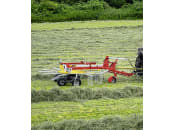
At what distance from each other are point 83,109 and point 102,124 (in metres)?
0.36

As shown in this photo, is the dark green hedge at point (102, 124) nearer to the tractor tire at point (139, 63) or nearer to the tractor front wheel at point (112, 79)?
the tractor front wheel at point (112, 79)

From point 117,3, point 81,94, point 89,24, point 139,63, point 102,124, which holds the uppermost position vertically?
point 117,3

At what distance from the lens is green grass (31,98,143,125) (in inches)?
191

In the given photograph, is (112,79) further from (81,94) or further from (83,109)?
(83,109)

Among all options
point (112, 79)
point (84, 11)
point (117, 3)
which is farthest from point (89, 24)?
point (112, 79)

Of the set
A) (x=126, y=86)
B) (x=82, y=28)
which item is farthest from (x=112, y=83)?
(x=82, y=28)

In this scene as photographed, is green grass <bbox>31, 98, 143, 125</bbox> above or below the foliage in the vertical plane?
below

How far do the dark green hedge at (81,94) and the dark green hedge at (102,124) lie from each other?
0.33 meters

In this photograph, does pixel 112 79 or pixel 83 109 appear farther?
pixel 112 79

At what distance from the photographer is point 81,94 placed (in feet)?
16.3

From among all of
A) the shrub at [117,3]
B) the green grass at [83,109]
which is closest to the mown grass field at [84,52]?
the green grass at [83,109]

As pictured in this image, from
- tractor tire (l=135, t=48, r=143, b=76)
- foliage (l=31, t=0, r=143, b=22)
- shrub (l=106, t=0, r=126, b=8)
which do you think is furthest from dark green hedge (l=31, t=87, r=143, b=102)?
shrub (l=106, t=0, r=126, b=8)

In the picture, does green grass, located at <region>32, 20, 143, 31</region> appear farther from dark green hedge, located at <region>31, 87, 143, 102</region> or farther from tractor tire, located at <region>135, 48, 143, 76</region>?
dark green hedge, located at <region>31, 87, 143, 102</region>

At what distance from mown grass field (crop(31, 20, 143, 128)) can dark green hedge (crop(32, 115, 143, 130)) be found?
73 millimetres
